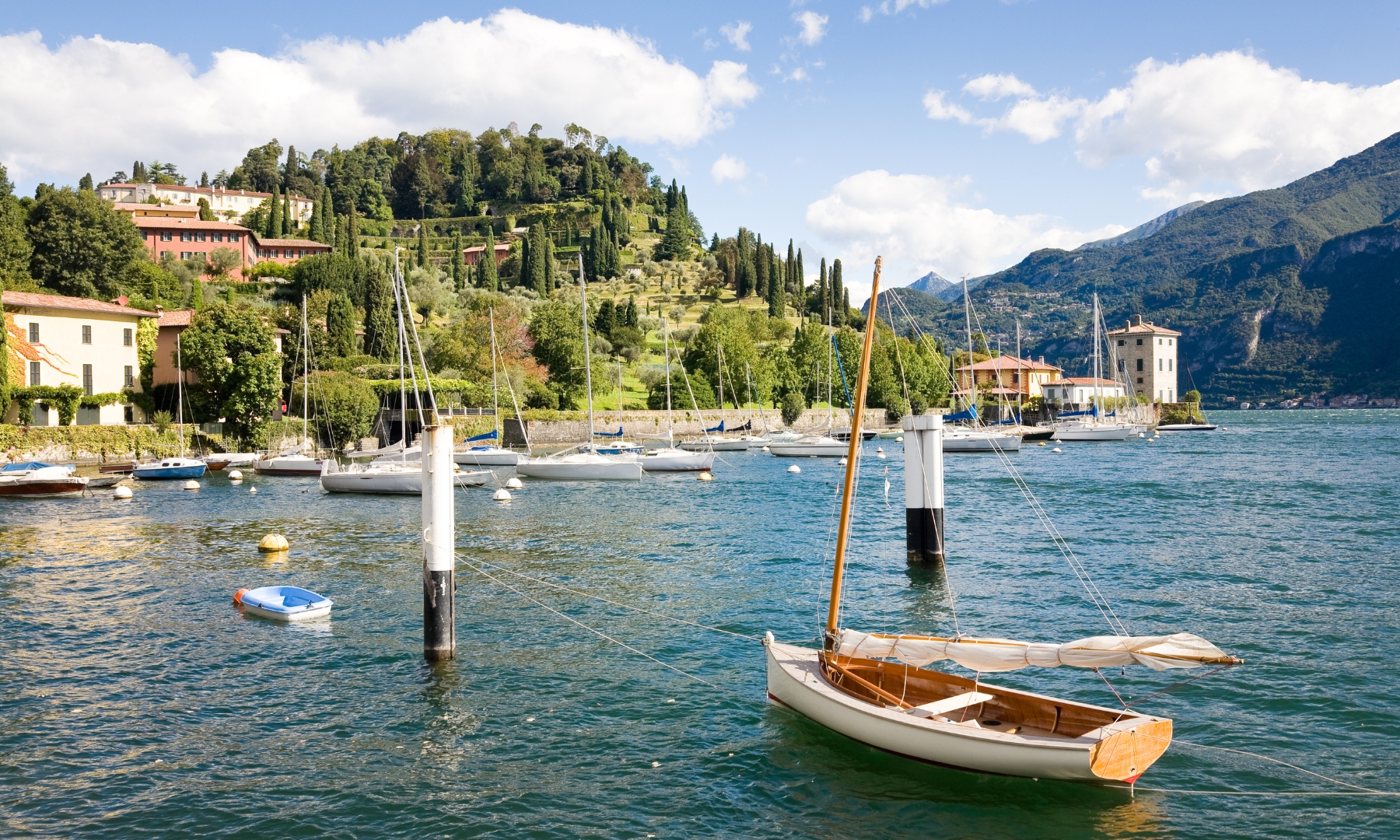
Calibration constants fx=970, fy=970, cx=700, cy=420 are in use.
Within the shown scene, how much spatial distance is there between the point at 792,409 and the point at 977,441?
25.4 meters

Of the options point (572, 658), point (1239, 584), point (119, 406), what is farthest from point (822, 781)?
point (119, 406)

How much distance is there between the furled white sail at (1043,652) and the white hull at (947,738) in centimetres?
49

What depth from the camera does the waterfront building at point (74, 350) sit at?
58188 mm

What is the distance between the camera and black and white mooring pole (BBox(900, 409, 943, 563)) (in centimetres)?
2200

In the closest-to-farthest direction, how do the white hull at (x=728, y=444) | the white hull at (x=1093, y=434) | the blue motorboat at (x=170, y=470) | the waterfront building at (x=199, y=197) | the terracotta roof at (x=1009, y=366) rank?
1. the blue motorboat at (x=170, y=470)
2. the white hull at (x=728, y=444)
3. the white hull at (x=1093, y=434)
4. the terracotta roof at (x=1009, y=366)
5. the waterfront building at (x=199, y=197)

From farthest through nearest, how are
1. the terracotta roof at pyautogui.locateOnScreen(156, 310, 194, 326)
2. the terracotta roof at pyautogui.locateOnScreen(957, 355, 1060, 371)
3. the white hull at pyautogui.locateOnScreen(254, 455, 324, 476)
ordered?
1. the terracotta roof at pyautogui.locateOnScreen(957, 355, 1060, 371)
2. the terracotta roof at pyautogui.locateOnScreen(156, 310, 194, 326)
3. the white hull at pyautogui.locateOnScreen(254, 455, 324, 476)

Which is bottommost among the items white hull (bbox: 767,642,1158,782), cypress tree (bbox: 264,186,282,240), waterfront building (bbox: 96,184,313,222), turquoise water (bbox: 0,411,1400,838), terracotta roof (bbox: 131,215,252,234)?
turquoise water (bbox: 0,411,1400,838)

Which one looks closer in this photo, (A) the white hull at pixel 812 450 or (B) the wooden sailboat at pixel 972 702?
(B) the wooden sailboat at pixel 972 702

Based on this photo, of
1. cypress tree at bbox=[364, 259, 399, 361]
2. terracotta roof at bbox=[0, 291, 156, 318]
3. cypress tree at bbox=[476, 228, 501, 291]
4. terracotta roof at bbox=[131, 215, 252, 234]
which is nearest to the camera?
terracotta roof at bbox=[0, 291, 156, 318]

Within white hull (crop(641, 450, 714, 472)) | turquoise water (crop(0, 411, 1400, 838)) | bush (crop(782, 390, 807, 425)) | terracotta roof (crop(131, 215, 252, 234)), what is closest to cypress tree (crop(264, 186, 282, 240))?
terracotta roof (crop(131, 215, 252, 234))

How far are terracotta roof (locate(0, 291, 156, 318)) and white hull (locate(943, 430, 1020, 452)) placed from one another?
5780 cm

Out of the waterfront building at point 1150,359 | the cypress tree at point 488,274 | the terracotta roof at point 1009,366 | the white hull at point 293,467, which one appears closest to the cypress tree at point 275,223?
the cypress tree at point 488,274

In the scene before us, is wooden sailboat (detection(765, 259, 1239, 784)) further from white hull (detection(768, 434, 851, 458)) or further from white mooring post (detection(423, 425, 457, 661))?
white hull (detection(768, 434, 851, 458))

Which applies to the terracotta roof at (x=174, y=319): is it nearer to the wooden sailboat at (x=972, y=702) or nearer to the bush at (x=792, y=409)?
the bush at (x=792, y=409)
